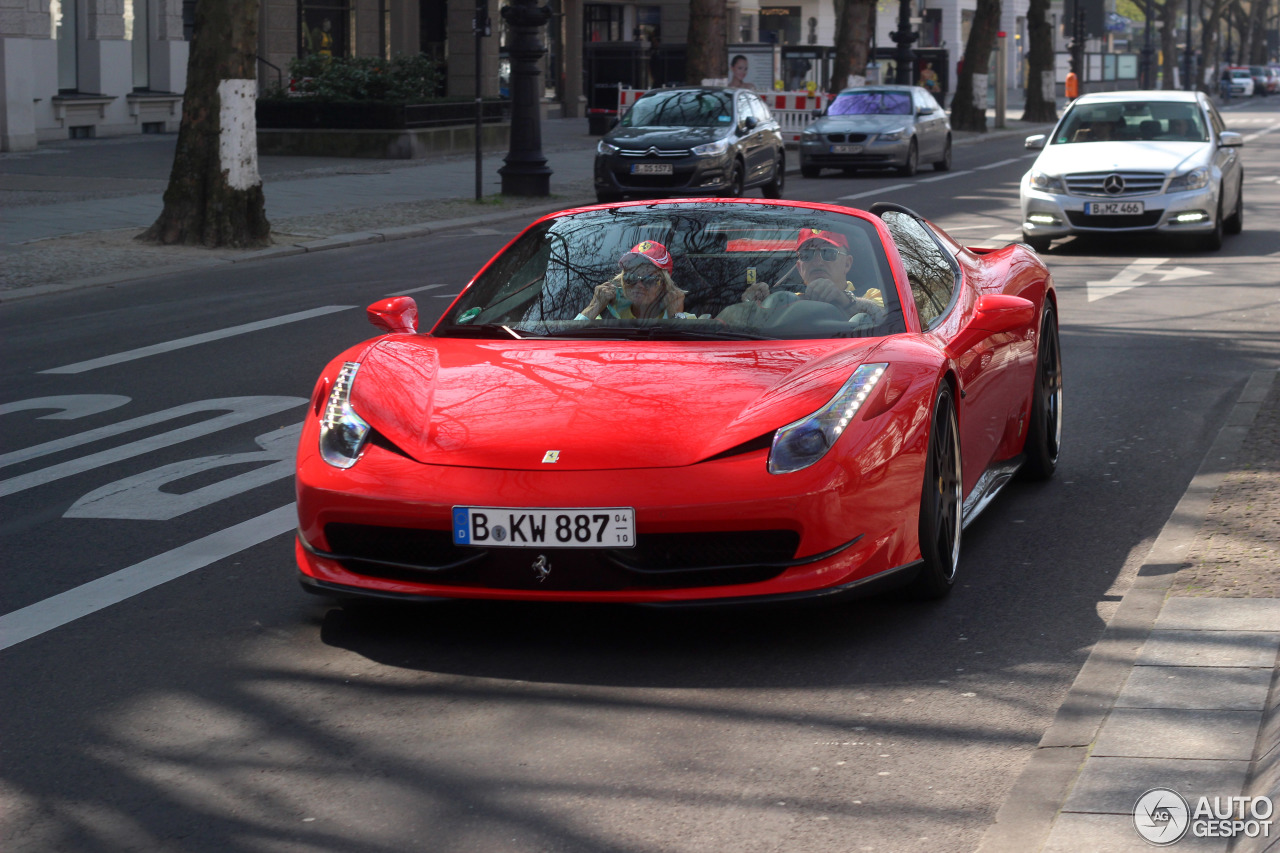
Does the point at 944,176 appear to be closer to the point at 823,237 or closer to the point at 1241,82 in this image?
the point at 823,237

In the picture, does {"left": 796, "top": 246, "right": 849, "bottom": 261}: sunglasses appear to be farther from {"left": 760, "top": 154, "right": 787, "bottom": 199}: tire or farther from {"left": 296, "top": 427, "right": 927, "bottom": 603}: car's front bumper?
{"left": 760, "top": 154, "right": 787, "bottom": 199}: tire

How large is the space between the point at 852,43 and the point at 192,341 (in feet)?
106

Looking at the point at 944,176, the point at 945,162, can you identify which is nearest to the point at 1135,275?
the point at 944,176

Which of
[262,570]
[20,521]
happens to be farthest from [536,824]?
[20,521]

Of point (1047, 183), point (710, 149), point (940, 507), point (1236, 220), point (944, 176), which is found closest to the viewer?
point (940, 507)

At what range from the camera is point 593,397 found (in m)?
4.93

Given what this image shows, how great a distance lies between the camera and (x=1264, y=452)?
7.29 m

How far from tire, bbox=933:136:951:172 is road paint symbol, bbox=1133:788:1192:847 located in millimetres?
28539

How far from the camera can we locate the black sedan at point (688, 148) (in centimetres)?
2381

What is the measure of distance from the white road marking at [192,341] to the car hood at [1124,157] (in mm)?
7585

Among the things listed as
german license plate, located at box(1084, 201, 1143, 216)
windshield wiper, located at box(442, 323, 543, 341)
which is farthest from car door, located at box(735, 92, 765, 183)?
windshield wiper, located at box(442, 323, 543, 341)

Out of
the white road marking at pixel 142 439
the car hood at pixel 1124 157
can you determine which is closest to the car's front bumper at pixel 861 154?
the car hood at pixel 1124 157

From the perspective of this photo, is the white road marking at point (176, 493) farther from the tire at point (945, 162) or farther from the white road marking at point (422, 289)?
the tire at point (945, 162)

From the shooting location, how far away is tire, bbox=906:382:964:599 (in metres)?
5.18
